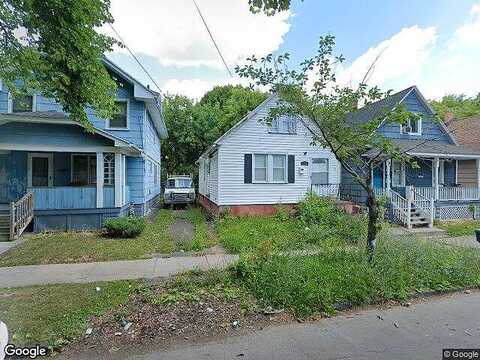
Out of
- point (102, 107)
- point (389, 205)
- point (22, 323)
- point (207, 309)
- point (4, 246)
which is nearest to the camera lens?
point (22, 323)

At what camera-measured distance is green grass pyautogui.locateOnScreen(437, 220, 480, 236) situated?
1231 centimetres

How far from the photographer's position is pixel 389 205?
1488 centimetres

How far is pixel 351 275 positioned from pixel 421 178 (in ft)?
48.3

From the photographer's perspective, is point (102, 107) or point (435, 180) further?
point (435, 180)

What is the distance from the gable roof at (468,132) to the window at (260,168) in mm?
14042

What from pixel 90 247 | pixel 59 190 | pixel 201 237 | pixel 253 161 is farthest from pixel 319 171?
pixel 59 190

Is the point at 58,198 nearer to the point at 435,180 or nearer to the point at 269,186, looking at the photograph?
the point at 269,186

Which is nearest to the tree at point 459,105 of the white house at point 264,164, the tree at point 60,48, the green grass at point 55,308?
the white house at point 264,164

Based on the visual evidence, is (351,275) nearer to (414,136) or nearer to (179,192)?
(414,136)

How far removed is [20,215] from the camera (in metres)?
10.7

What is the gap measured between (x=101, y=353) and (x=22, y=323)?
1.50m

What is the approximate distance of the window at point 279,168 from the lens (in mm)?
15500

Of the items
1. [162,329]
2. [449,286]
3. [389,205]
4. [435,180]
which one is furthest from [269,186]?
[162,329]

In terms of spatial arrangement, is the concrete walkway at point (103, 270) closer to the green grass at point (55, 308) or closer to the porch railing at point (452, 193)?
the green grass at point (55, 308)
